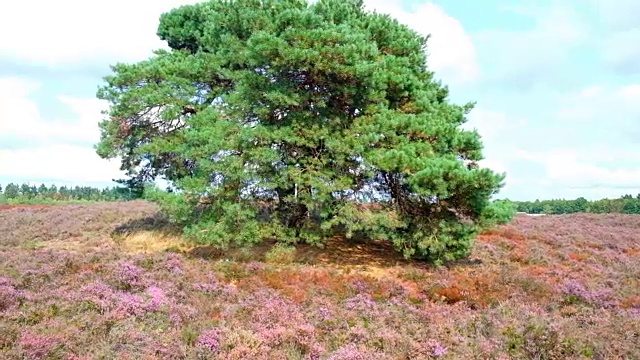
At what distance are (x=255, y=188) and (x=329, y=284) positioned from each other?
15.4 ft

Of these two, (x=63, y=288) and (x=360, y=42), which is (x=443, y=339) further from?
(x=360, y=42)

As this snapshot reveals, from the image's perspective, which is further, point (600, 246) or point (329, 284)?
point (600, 246)

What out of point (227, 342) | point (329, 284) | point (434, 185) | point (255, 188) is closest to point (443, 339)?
point (227, 342)

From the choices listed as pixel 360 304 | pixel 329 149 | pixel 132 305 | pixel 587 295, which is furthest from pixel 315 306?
pixel 587 295

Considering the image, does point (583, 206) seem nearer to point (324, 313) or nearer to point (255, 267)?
point (255, 267)

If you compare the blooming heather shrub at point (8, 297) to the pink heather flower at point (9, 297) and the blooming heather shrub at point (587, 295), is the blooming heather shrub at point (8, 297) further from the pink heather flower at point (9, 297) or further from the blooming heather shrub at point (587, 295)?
the blooming heather shrub at point (587, 295)

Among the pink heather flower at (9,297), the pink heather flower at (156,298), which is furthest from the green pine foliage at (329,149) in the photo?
the pink heather flower at (9,297)

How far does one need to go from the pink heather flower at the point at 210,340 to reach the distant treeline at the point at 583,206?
73.3 metres

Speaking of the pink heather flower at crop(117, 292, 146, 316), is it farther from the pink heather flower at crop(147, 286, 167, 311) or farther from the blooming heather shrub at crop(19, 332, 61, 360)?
the blooming heather shrub at crop(19, 332, 61, 360)

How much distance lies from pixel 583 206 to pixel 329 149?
3168 inches

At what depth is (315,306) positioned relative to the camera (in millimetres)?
8883

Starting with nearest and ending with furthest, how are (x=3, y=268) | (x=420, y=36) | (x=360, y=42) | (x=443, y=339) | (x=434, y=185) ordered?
(x=443, y=339) < (x=3, y=268) < (x=434, y=185) < (x=360, y=42) < (x=420, y=36)

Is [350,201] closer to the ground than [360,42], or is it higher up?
closer to the ground

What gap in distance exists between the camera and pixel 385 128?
13.8 metres
